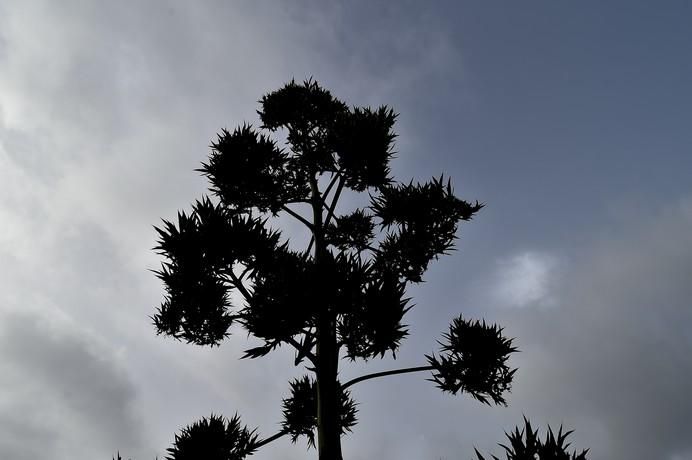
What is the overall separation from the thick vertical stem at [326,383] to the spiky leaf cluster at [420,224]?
2.40m

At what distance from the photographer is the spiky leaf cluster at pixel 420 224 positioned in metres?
10.3

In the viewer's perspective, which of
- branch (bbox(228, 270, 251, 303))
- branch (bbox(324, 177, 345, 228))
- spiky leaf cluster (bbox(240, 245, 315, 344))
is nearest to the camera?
spiky leaf cluster (bbox(240, 245, 315, 344))

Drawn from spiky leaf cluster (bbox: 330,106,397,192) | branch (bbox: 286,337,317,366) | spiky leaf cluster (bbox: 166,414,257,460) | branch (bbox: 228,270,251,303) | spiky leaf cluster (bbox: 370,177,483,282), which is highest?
spiky leaf cluster (bbox: 330,106,397,192)

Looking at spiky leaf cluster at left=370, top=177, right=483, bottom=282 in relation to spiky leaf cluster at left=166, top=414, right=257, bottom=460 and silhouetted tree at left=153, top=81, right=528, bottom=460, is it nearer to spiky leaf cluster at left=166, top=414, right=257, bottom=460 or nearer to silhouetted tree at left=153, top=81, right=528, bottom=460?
silhouetted tree at left=153, top=81, right=528, bottom=460

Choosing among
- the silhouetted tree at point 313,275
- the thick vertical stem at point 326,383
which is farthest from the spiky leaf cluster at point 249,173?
the thick vertical stem at point 326,383

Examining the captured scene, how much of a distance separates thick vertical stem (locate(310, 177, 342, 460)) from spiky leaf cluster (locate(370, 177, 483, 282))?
240 centimetres

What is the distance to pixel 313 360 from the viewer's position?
9.06m

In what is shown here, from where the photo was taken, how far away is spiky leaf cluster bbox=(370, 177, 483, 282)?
10258 mm

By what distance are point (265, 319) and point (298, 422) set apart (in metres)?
5.26

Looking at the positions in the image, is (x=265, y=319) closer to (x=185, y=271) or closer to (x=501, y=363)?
(x=185, y=271)

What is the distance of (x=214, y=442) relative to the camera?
940 centimetres

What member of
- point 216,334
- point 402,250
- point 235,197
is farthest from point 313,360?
point 235,197

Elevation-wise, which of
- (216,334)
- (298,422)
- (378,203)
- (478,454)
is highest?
(378,203)

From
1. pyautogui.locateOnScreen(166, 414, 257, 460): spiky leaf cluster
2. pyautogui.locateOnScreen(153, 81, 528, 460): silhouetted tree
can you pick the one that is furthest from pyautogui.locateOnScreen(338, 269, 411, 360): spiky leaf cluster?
pyautogui.locateOnScreen(166, 414, 257, 460): spiky leaf cluster
